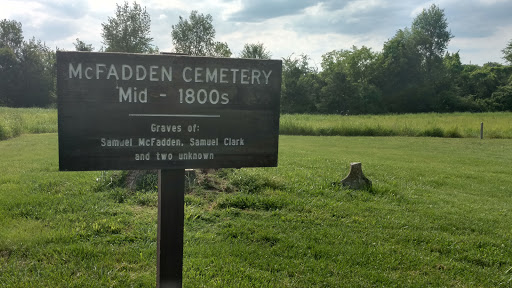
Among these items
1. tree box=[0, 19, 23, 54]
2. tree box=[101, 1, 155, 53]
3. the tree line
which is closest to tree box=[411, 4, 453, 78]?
the tree line

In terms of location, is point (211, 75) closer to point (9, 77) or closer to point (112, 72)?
point (112, 72)

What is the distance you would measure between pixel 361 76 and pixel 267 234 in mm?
62671

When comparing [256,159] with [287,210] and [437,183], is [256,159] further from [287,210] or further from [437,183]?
[437,183]

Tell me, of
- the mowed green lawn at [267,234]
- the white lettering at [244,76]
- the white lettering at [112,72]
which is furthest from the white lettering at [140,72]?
the mowed green lawn at [267,234]

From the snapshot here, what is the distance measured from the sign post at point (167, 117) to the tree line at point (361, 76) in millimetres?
49540

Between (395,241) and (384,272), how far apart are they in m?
0.94

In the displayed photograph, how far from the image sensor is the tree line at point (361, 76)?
5612cm

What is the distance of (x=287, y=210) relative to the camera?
19.9ft

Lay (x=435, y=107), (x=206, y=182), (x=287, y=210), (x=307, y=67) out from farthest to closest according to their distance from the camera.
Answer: (x=307, y=67)
(x=435, y=107)
(x=206, y=182)
(x=287, y=210)

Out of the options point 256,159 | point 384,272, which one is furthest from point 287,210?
point 256,159

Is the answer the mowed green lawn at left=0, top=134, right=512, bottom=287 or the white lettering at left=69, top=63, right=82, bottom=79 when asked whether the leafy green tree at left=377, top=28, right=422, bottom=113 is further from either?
the white lettering at left=69, top=63, right=82, bottom=79

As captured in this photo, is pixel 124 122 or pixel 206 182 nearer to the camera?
pixel 124 122

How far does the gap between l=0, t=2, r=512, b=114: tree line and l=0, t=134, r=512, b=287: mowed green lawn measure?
46130mm

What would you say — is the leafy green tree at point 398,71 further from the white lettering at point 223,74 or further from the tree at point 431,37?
the white lettering at point 223,74
